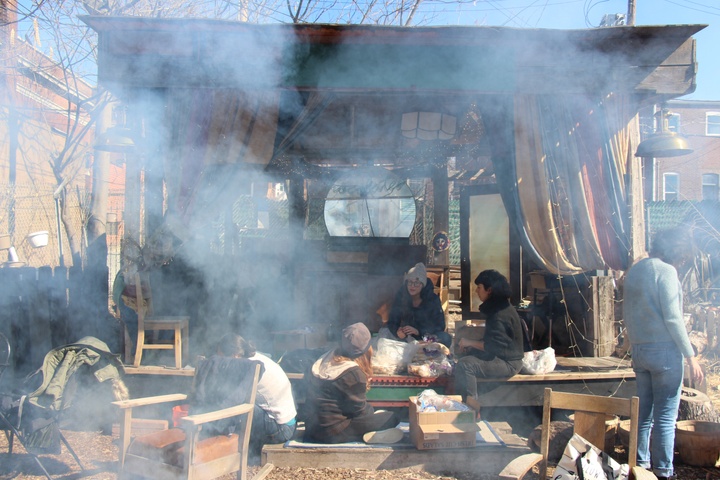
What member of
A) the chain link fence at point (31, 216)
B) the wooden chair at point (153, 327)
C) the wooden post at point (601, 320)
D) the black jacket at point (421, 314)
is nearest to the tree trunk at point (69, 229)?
the chain link fence at point (31, 216)

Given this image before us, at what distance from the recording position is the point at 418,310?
5.80 meters

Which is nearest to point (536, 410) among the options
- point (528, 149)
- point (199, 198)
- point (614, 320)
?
point (614, 320)

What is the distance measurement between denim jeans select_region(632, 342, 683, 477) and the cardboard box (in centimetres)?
114

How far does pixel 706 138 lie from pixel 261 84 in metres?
25.3

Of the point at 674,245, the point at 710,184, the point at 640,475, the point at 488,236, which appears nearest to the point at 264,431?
the point at 640,475

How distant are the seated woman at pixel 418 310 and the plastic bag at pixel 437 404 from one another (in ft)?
5.21

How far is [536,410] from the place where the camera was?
4.74m

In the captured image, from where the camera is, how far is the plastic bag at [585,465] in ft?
9.12

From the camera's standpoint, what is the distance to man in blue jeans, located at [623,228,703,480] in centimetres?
327

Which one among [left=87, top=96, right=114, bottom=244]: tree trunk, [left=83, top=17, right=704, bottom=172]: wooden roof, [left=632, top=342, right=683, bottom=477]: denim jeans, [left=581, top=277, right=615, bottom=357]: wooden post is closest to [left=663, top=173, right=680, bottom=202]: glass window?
[left=83, top=17, right=704, bottom=172]: wooden roof

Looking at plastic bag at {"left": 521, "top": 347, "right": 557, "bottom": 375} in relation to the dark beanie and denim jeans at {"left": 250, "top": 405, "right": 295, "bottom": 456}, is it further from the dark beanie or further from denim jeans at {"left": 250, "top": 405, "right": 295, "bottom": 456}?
denim jeans at {"left": 250, "top": 405, "right": 295, "bottom": 456}

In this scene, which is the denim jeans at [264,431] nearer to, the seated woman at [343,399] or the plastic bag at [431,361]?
the seated woman at [343,399]

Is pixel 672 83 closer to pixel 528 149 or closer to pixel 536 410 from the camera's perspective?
pixel 528 149

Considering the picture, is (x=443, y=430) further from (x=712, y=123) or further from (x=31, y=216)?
(x=712, y=123)
